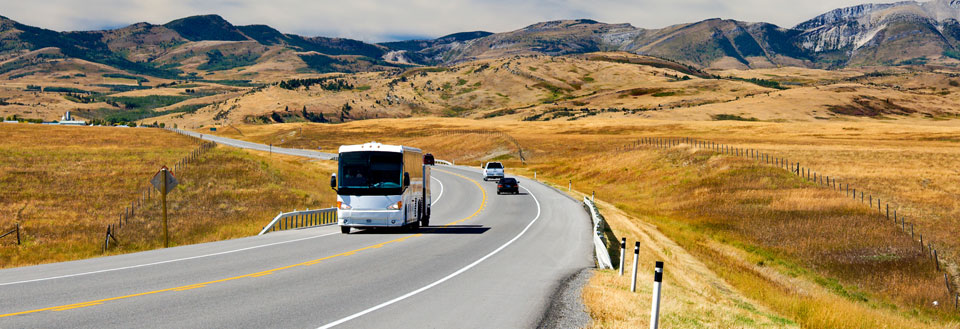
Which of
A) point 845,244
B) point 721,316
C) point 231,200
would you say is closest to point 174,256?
point 721,316

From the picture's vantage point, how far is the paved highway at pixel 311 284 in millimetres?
10953

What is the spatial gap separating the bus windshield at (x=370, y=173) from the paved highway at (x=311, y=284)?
1759mm

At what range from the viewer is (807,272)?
2998cm

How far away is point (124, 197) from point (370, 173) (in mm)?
22886

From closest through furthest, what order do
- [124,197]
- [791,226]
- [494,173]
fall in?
[791,226] → [124,197] → [494,173]

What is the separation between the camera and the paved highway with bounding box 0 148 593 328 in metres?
11.0

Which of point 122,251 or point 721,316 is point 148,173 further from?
point 721,316

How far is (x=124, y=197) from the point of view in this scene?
1578 inches

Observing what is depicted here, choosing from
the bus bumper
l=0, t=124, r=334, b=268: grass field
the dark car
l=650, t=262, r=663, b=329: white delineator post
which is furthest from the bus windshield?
the dark car

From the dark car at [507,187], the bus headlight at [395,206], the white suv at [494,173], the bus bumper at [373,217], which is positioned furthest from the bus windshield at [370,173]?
the white suv at [494,173]

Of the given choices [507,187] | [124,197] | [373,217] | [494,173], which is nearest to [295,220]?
[373,217]

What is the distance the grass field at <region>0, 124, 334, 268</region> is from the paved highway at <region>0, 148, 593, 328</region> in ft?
23.0

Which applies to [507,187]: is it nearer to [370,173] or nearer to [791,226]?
[791,226]

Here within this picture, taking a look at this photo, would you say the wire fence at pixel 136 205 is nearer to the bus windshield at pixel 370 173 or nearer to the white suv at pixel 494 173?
the bus windshield at pixel 370 173
